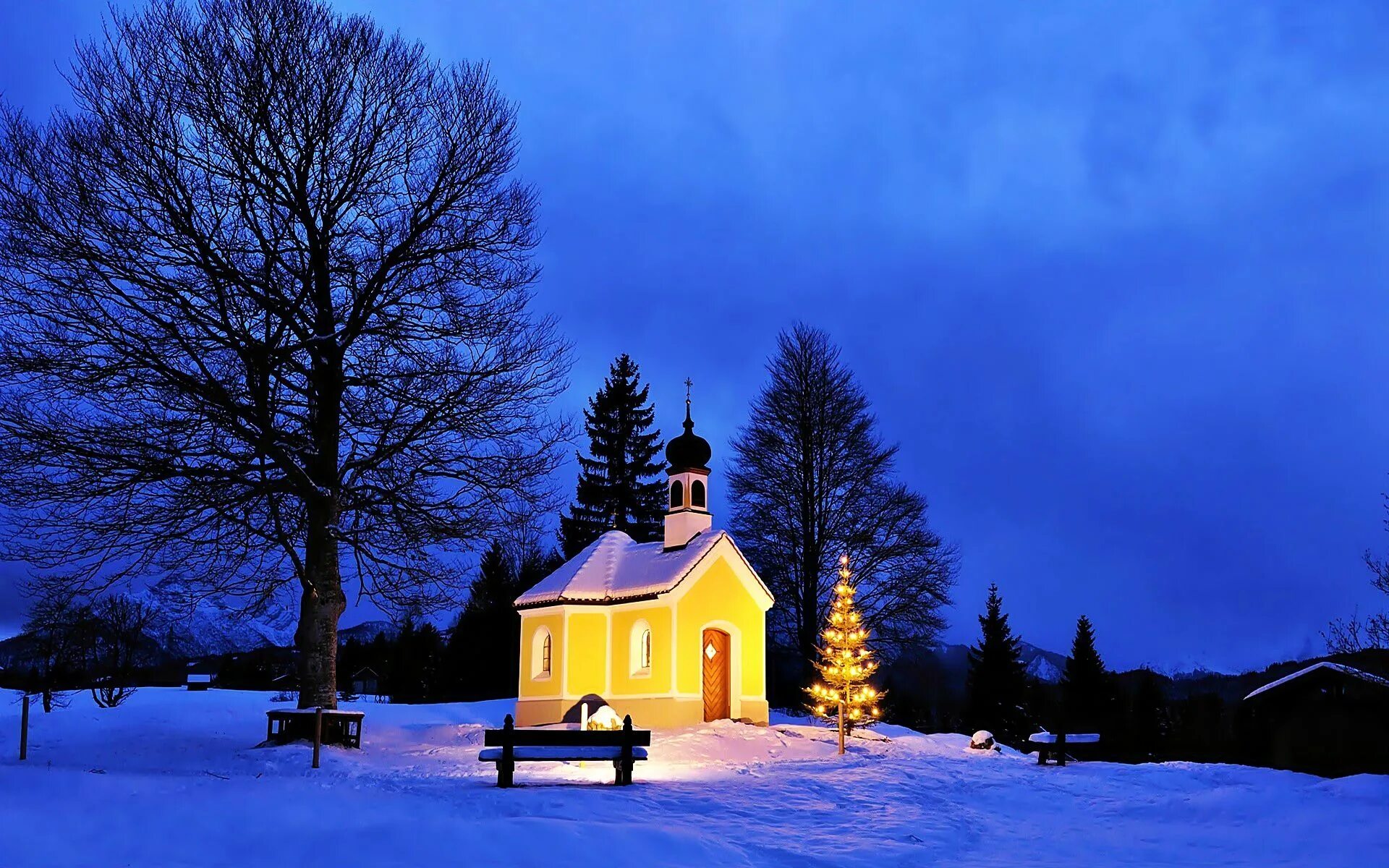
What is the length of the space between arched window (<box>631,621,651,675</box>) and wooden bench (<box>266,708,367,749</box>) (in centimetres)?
963

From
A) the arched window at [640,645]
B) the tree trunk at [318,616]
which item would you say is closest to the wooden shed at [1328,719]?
the arched window at [640,645]

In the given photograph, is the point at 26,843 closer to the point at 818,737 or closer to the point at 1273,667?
the point at 818,737

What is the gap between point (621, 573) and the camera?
29172mm

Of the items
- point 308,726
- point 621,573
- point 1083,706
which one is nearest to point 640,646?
point 621,573

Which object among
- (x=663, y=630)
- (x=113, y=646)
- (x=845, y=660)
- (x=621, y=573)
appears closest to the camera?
(x=845, y=660)

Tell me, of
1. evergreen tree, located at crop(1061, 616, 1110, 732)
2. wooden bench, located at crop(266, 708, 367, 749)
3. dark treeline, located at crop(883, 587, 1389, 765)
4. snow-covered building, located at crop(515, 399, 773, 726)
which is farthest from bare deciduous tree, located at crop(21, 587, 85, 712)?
evergreen tree, located at crop(1061, 616, 1110, 732)

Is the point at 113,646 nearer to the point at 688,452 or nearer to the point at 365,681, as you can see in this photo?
the point at 688,452

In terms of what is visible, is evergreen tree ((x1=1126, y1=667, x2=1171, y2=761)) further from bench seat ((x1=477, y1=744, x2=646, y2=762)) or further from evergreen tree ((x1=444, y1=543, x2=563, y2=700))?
bench seat ((x1=477, y1=744, x2=646, y2=762))

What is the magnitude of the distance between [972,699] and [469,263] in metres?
29.2

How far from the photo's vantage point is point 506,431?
62.2 feet

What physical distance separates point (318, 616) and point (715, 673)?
12231mm

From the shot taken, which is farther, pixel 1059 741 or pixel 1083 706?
pixel 1083 706

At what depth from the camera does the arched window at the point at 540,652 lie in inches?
1144

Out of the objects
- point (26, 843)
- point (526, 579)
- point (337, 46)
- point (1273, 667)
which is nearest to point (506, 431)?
point (337, 46)
